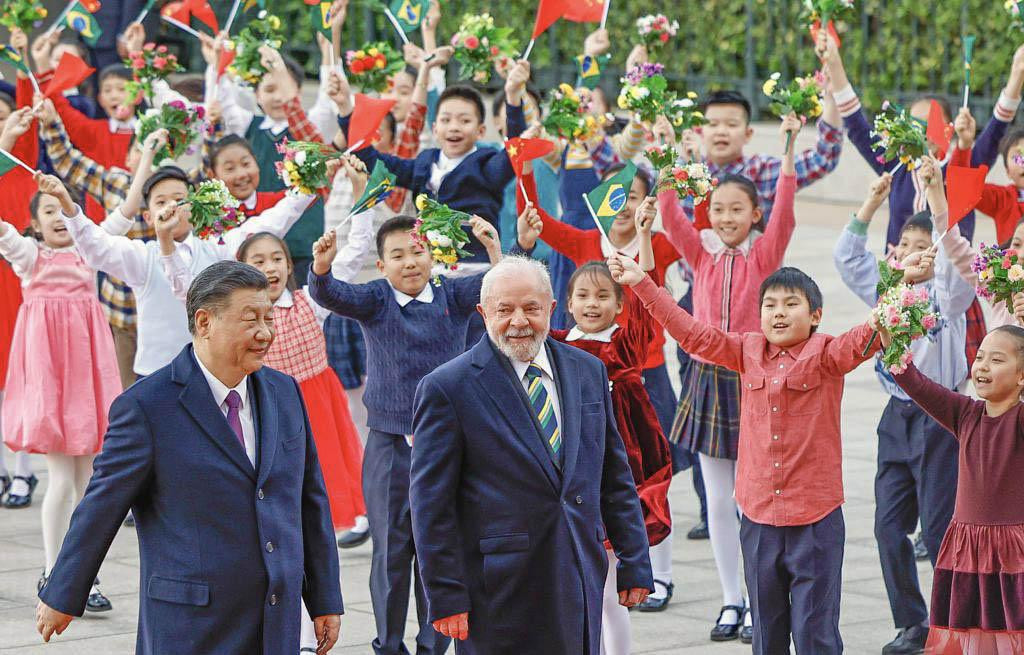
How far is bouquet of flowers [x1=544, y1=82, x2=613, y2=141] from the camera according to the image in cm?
842

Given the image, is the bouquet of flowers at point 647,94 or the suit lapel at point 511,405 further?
the bouquet of flowers at point 647,94

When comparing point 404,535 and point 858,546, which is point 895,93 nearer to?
point 858,546

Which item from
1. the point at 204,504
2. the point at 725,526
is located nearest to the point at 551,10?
the point at 725,526

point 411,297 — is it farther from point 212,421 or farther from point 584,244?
point 212,421

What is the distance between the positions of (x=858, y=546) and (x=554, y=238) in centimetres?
234

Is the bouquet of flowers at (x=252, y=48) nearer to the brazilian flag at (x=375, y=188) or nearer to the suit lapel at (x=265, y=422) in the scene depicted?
the brazilian flag at (x=375, y=188)

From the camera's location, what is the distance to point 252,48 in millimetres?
9758

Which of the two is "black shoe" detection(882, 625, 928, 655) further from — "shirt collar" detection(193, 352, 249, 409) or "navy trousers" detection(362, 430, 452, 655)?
"shirt collar" detection(193, 352, 249, 409)

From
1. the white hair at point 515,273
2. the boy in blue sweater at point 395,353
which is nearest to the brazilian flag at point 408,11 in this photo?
the boy in blue sweater at point 395,353

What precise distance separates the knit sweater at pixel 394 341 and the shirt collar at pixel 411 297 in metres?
0.01

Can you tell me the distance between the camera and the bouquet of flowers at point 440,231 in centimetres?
688

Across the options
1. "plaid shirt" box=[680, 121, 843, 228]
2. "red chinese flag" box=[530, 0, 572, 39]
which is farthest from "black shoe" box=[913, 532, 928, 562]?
"red chinese flag" box=[530, 0, 572, 39]

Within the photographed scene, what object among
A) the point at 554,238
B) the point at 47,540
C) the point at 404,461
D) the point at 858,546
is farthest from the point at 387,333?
the point at 858,546

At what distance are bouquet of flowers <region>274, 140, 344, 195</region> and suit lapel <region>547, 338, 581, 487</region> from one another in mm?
2450
